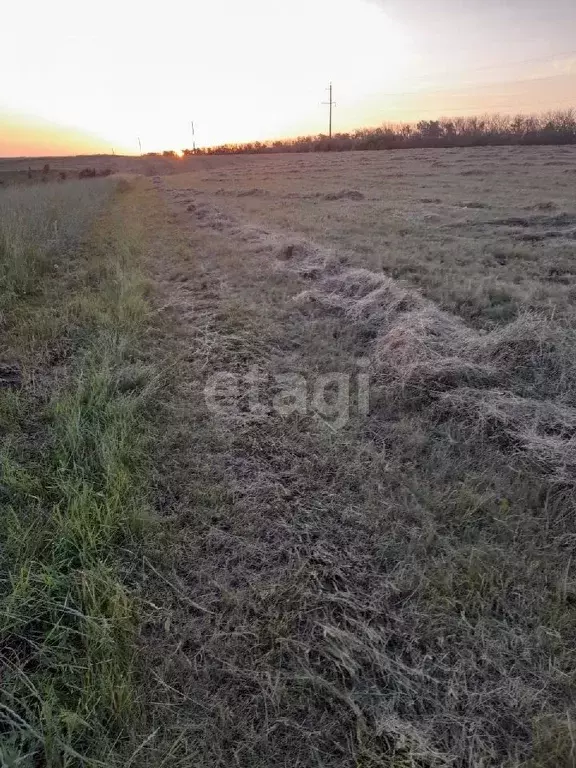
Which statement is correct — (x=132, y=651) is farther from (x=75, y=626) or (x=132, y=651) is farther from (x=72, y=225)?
(x=72, y=225)

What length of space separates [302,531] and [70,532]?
Answer: 120 centimetres

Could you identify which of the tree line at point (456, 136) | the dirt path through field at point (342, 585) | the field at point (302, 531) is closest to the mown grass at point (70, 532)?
the field at point (302, 531)

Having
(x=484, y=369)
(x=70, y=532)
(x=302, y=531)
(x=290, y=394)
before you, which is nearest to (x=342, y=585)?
(x=302, y=531)

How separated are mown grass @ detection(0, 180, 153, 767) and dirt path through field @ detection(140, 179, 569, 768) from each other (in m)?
0.22

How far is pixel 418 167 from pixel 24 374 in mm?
26328

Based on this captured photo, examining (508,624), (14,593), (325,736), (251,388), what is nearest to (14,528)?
(14,593)

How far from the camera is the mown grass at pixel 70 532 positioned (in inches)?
64.8

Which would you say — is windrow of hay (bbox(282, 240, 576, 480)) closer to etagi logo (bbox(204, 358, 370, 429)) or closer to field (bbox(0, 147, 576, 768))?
field (bbox(0, 147, 576, 768))

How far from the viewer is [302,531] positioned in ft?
8.38

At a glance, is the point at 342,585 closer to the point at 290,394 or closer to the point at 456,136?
the point at 290,394

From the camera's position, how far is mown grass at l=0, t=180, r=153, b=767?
165cm

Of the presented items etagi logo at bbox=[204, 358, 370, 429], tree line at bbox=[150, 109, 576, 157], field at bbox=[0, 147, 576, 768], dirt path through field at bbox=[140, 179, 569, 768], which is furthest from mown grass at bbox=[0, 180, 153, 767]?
tree line at bbox=[150, 109, 576, 157]

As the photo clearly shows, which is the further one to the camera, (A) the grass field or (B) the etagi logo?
(B) the etagi logo

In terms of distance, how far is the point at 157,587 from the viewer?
2.21 metres
